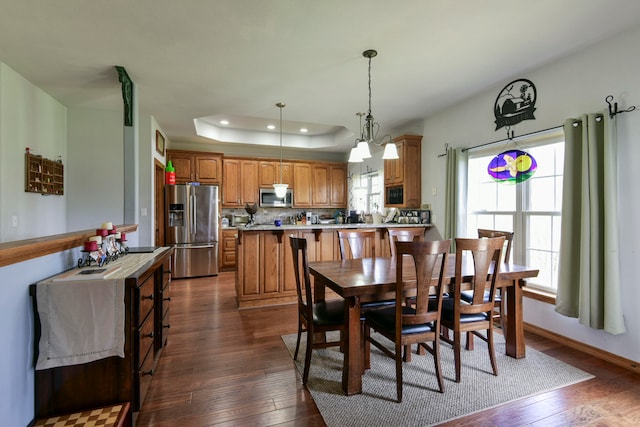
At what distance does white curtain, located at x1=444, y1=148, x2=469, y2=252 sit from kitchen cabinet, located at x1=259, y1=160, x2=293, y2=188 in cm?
351

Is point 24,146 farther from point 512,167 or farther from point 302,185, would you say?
point 512,167

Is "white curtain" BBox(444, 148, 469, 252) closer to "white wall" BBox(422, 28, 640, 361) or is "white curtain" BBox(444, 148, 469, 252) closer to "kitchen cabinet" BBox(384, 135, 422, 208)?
"white wall" BBox(422, 28, 640, 361)

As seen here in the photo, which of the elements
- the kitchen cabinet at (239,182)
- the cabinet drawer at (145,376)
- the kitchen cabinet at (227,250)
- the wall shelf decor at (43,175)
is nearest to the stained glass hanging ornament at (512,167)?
the cabinet drawer at (145,376)

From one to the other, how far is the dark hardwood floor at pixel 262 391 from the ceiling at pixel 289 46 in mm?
2570

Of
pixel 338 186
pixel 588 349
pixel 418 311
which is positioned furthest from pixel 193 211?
pixel 588 349

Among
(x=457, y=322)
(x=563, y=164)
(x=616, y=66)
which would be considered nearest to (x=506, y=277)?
(x=457, y=322)

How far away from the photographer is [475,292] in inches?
85.4

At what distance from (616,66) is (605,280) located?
5.54 ft

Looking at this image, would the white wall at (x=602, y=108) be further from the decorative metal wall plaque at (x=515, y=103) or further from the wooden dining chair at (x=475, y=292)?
the wooden dining chair at (x=475, y=292)

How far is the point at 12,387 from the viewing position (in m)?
1.35

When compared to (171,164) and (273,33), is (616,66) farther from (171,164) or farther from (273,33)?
(171,164)

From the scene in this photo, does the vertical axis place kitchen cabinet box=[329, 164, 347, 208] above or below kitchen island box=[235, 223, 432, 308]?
above

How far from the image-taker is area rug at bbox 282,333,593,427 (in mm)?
1776

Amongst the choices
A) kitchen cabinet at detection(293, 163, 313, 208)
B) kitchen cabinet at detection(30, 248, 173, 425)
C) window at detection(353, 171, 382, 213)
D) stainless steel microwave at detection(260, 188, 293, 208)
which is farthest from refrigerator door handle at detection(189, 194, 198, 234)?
kitchen cabinet at detection(30, 248, 173, 425)
